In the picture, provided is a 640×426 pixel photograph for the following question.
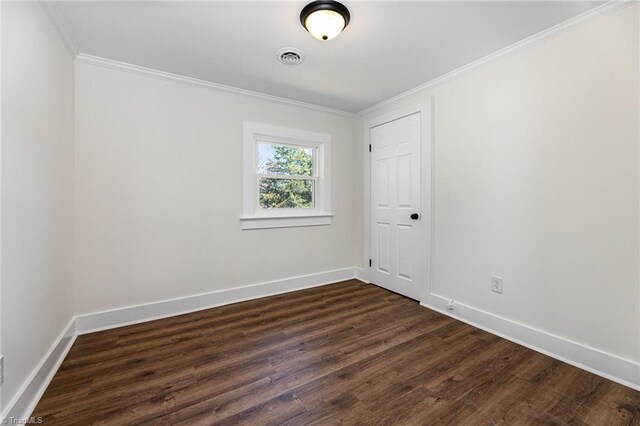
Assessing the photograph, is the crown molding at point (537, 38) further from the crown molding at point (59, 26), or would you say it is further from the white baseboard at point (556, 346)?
the crown molding at point (59, 26)

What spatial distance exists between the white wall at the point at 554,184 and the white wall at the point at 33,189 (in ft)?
10.3

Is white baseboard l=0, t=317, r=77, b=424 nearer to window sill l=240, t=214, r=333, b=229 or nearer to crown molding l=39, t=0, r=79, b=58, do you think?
window sill l=240, t=214, r=333, b=229

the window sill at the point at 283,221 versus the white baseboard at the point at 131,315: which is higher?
the window sill at the point at 283,221

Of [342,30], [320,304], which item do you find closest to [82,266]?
[320,304]

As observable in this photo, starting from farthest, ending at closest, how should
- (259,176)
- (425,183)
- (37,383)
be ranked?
(259,176), (425,183), (37,383)

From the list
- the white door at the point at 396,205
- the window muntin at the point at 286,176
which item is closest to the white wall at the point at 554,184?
the white door at the point at 396,205

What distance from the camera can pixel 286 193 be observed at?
3395 mm

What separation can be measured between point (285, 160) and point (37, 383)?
2728 millimetres

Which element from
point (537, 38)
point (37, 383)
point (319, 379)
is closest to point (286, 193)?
point (319, 379)

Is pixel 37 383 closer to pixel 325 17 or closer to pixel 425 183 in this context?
pixel 325 17

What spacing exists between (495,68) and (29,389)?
12.7 feet

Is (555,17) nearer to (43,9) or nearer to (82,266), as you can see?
(43,9)

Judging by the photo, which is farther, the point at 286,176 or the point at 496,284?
the point at 286,176

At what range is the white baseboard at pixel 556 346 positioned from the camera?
1677 mm
